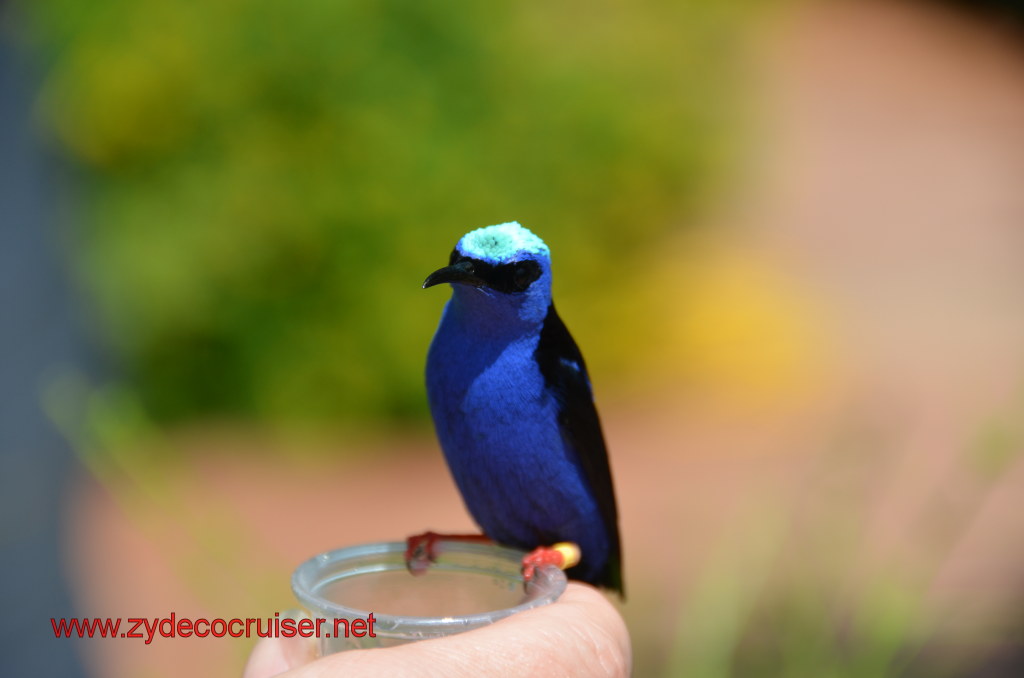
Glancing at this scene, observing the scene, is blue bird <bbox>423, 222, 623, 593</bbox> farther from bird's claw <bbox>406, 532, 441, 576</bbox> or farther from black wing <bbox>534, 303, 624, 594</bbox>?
bird's claw <bbox>406, 532, 441, 576</bbox>

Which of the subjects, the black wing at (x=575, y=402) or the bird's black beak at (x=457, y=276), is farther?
the black wing at (x=575, y=402)

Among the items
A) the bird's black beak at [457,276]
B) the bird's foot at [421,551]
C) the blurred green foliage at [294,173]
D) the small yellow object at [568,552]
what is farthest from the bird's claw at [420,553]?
the blurred green foliage at [294,173]

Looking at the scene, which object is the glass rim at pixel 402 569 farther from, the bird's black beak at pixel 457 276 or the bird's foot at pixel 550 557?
the bird's black beak at pixel 457 276

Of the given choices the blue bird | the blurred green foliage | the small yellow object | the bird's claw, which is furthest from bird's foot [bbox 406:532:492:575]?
the blurred green foliage

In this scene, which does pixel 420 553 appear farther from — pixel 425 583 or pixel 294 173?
pixel 294 173

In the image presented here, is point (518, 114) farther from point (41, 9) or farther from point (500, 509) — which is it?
point (500, 509)

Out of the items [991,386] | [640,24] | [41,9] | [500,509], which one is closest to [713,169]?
[640,24]
